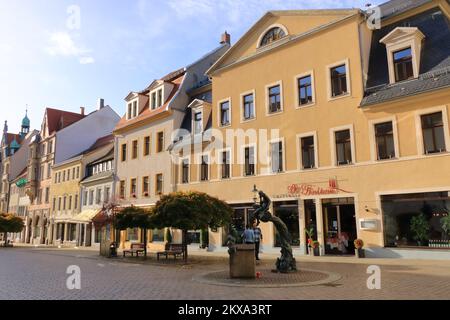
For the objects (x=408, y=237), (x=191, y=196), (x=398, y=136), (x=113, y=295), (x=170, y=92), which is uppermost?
(x=170, y=92)

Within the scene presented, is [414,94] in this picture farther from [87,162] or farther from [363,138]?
[87,162]

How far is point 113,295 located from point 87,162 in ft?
126

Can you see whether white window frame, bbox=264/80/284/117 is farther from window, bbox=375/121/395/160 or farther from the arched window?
window, bbox=375/121/395/160

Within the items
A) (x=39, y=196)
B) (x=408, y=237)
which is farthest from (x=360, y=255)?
(x=39, y=196)

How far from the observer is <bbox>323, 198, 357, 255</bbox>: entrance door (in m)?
21.4

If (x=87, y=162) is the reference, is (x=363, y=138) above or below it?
below

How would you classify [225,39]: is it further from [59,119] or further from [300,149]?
[59,119]

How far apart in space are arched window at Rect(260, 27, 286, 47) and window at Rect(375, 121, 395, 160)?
30.6ft

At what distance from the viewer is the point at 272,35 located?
26.9 metres

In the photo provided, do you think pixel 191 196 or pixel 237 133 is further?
pixel 237 133

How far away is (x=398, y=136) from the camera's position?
65.1 feet

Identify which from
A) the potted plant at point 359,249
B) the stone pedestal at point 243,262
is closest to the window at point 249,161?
the potted plant at point 359,249

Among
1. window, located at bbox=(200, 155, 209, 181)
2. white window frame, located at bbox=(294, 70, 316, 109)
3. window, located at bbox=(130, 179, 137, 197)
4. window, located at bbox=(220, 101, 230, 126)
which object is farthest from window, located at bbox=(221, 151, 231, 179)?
window, located at bbox=(130, 179, 137, 197)
